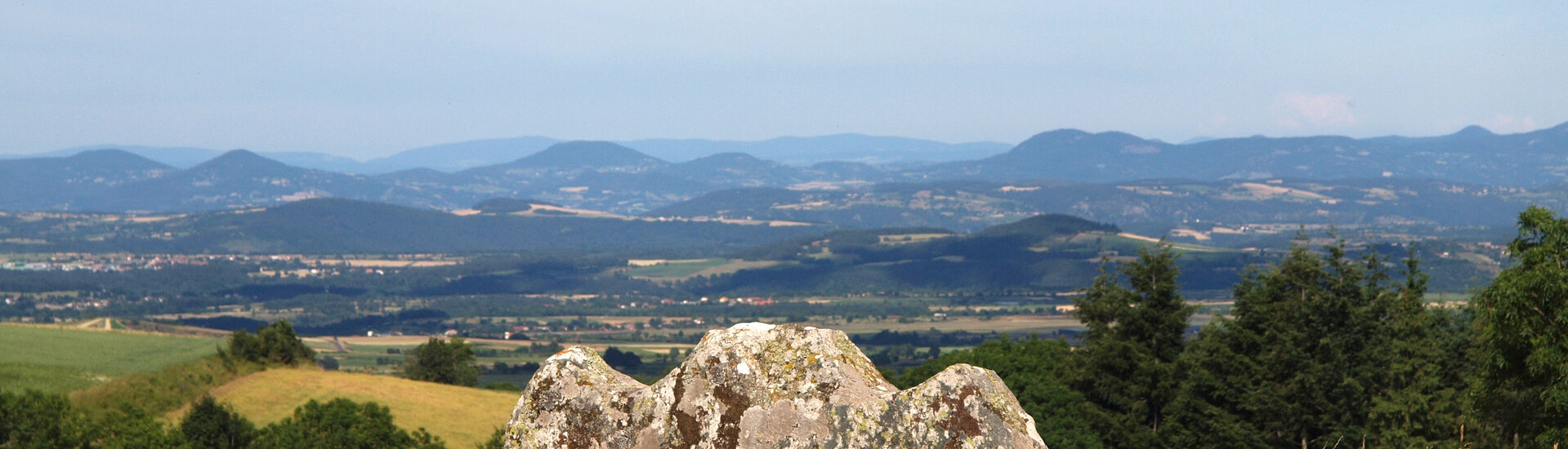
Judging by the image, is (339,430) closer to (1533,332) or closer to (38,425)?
(38,425)

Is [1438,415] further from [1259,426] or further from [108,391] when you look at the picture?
[108,391]

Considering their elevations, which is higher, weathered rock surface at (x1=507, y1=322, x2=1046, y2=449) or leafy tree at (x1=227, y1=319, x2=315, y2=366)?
weathered rock surface at (x1=507, y1=322, x2=1046, y2=449)

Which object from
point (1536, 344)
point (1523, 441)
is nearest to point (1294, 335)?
point (1523, 441)

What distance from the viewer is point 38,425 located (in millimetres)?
27750

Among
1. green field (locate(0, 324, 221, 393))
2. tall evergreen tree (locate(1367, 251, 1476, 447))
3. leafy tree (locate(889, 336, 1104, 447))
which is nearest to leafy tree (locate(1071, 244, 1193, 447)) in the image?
leafy tree (locate(889, 336, 1104, 447))

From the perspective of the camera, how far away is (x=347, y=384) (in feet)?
155

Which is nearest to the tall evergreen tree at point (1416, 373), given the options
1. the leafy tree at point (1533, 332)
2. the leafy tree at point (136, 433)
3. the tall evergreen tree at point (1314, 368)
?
the tall evergreen tree at point (1314, 368)

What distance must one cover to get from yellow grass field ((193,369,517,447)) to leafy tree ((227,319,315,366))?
123 centimetres

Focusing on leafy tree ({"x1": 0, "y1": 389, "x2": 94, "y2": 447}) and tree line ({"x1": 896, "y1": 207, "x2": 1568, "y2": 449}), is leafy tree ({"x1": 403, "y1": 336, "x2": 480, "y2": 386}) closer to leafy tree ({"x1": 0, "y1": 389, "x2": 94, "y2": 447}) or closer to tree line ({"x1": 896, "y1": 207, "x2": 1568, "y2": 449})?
tree line ({"x1": 896, "y1": 207, "x2": 1568, "y2": 449})

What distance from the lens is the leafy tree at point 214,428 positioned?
31094 millimetres

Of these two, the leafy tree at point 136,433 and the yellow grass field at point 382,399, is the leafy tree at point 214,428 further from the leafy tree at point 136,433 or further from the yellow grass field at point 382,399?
the yellow grass field at point 382,399

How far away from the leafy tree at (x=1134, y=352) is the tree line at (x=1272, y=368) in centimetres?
7

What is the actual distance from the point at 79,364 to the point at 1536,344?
50206 mm

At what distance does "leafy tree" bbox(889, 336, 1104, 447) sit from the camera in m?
39.9
